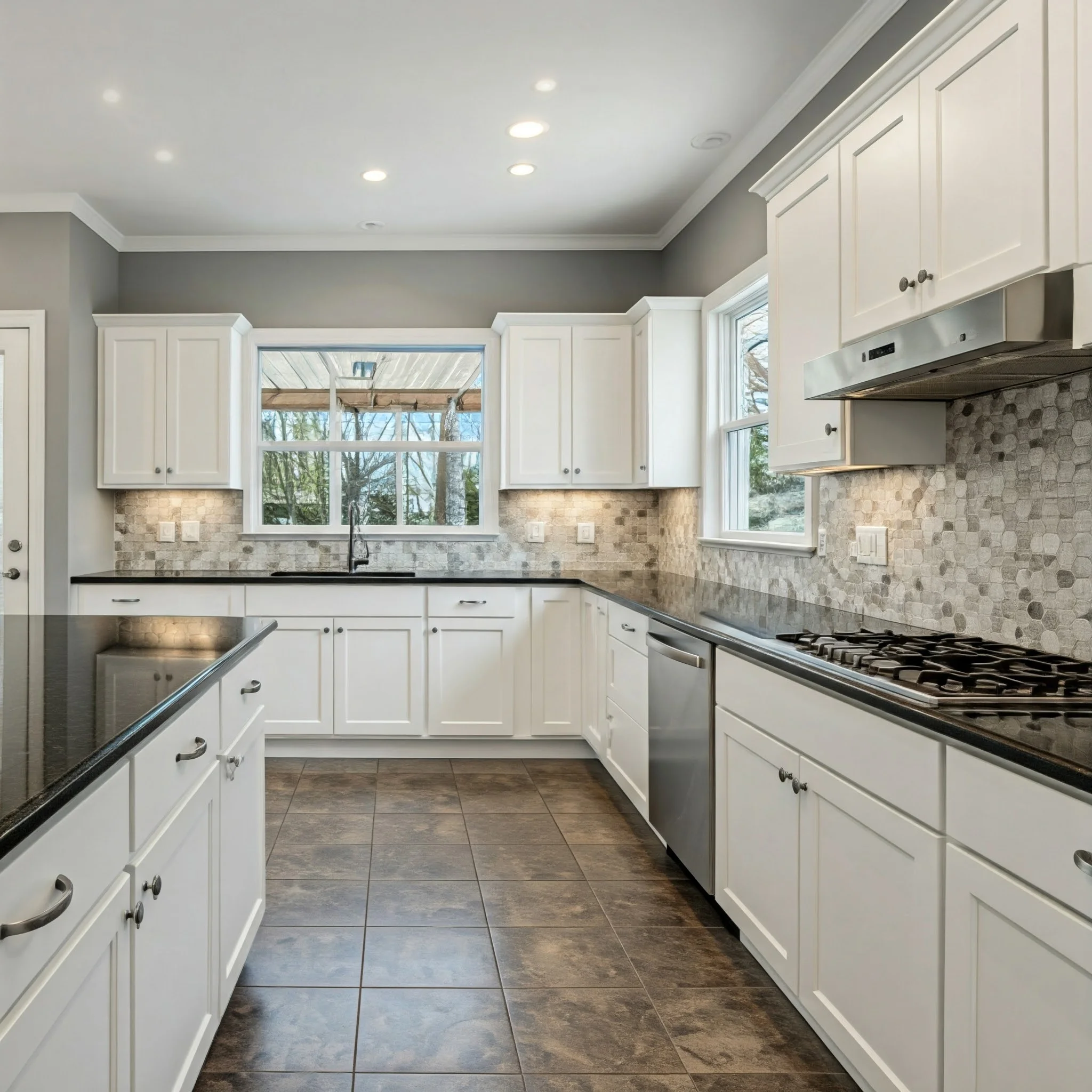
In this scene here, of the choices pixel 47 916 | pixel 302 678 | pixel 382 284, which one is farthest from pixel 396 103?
pixel 47 916

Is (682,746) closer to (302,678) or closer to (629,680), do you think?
(629,680)

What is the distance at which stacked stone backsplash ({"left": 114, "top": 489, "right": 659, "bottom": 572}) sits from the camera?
190 inches

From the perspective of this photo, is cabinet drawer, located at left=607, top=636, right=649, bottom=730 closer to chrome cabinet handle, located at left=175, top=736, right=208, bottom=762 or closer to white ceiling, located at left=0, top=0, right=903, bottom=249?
chrome cabinet handle, located at left=175, top=736, right=208, bottom=762

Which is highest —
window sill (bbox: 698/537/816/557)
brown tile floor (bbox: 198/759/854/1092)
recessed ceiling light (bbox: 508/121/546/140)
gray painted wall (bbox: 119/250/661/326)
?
recessed ceiling light (bbox: 508/121/546/140)

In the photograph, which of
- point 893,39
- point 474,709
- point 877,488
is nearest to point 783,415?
point 877,488

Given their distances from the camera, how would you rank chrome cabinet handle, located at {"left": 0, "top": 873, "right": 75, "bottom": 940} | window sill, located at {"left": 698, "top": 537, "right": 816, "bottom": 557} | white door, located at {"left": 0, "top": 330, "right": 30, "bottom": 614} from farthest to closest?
white door, located at {"left": 0, "top": 330, "right": 30, "bottom": 614} < window sill, located at {"left": 698, "top": 537, "right": 816, "bottom": 557} < chrome cabinet handle, located at {"left": 0, "top": 873, "right": 75, "bottom": 940}

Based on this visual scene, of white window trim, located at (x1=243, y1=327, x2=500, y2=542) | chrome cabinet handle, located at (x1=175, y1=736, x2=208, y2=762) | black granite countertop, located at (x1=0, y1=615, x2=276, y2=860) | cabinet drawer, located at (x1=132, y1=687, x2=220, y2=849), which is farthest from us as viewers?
white window trim, located at (x1=243, y1=327, x2=500, y2=542)

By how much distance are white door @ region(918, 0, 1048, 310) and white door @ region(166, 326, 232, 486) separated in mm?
3673

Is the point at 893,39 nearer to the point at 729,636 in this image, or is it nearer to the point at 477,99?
the point at 477,99

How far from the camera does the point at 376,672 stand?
4301mm

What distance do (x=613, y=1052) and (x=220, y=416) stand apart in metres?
3.71

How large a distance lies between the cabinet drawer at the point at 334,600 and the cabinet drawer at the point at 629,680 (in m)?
1.10

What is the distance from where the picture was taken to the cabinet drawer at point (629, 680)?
125 inches

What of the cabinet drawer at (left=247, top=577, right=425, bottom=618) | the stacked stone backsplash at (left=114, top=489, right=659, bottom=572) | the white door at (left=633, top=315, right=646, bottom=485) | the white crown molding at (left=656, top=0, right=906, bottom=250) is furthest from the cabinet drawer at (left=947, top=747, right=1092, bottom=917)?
the stacked stone backsplash at (left=114, top=489, right=659, bottom=572)
